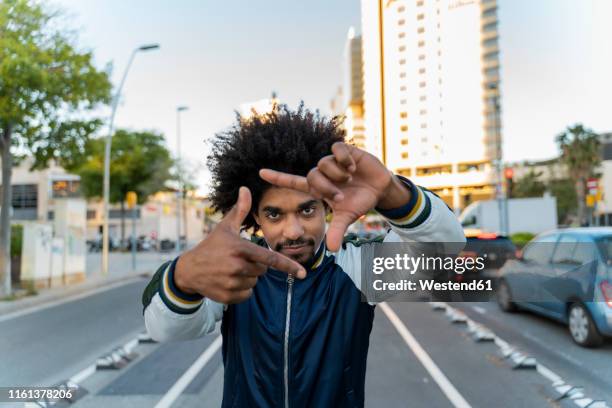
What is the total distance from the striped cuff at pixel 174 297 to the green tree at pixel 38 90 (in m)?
10.5

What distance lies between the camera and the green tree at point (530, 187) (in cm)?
5216

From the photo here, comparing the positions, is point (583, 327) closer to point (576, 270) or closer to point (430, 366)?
point (430, 366)

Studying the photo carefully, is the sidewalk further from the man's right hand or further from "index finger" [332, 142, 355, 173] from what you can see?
"index finger" [332, 142, 355, 173]

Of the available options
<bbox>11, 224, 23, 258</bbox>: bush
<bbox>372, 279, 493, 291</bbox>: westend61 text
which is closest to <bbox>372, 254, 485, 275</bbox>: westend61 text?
<bbox>372, 279, 493, 291</bbox>: westend61 text

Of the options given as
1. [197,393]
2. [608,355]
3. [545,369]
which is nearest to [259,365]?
[197,393]

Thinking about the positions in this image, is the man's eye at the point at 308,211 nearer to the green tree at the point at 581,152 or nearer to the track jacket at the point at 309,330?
the track jacket at the point at 309,330

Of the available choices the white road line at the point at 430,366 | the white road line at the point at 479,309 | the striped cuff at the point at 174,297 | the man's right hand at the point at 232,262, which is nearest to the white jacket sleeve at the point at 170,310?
the striped cuff at the point at 174,297

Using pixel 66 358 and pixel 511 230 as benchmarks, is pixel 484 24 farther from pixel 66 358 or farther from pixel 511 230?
pixel 511 230

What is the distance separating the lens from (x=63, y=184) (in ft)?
56.8

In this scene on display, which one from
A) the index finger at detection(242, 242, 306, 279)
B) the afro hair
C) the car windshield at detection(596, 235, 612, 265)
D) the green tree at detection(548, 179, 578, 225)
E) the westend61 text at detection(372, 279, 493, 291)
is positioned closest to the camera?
the index finger at detection(242, 242, 306, 279)

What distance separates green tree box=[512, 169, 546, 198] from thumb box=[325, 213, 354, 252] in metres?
56.0

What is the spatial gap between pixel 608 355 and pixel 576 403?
2.30 metres

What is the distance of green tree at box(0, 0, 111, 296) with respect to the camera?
9836 mm

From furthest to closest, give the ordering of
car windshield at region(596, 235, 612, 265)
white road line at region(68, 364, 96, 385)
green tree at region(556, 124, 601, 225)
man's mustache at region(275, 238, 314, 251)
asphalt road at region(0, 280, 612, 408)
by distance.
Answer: green tree at region(556, 124, 601, 225)
white road line at region(68, 364, 96, 385)
asphalt road at region(0, 280, 612, 408)
car windshield at region(596, 235, 612, 265)
man's mustache at region(275, 238, 314, 251)
